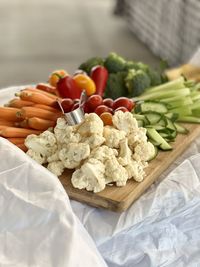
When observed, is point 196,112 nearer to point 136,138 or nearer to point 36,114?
point 136,138

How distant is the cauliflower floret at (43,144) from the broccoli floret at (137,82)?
604 millimetres

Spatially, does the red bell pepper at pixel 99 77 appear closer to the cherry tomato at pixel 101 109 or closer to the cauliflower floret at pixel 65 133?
the cherry tomato at pixel 101 109

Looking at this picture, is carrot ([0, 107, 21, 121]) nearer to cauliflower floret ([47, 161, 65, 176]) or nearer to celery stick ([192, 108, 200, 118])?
cauliflower floret ([47, 161, 65, 176])

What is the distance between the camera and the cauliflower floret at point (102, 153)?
4.08 feet

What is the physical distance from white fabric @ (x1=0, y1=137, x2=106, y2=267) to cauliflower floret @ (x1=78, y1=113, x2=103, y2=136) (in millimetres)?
152

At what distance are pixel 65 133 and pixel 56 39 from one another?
4591 mm

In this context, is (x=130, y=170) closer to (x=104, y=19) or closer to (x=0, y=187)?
(x=0, y=187)

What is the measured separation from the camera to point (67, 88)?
1.70 m

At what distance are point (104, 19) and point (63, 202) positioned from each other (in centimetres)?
579

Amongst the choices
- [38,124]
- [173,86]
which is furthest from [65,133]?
[173,86]

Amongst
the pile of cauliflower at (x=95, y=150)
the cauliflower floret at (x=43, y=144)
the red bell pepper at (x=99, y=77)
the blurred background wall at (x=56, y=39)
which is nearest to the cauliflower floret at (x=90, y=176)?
the pile of cauliflower at (x=95, y=150)

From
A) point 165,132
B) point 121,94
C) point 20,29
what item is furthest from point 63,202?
point 20,29

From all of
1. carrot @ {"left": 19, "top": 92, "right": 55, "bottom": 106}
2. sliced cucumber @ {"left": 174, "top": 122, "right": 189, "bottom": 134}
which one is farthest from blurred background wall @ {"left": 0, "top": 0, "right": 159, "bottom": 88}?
sliced cucumber @ {"left": 174, "top": 122, "right": 189, "bottom": 134}

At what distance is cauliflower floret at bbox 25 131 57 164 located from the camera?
1.33 metres
